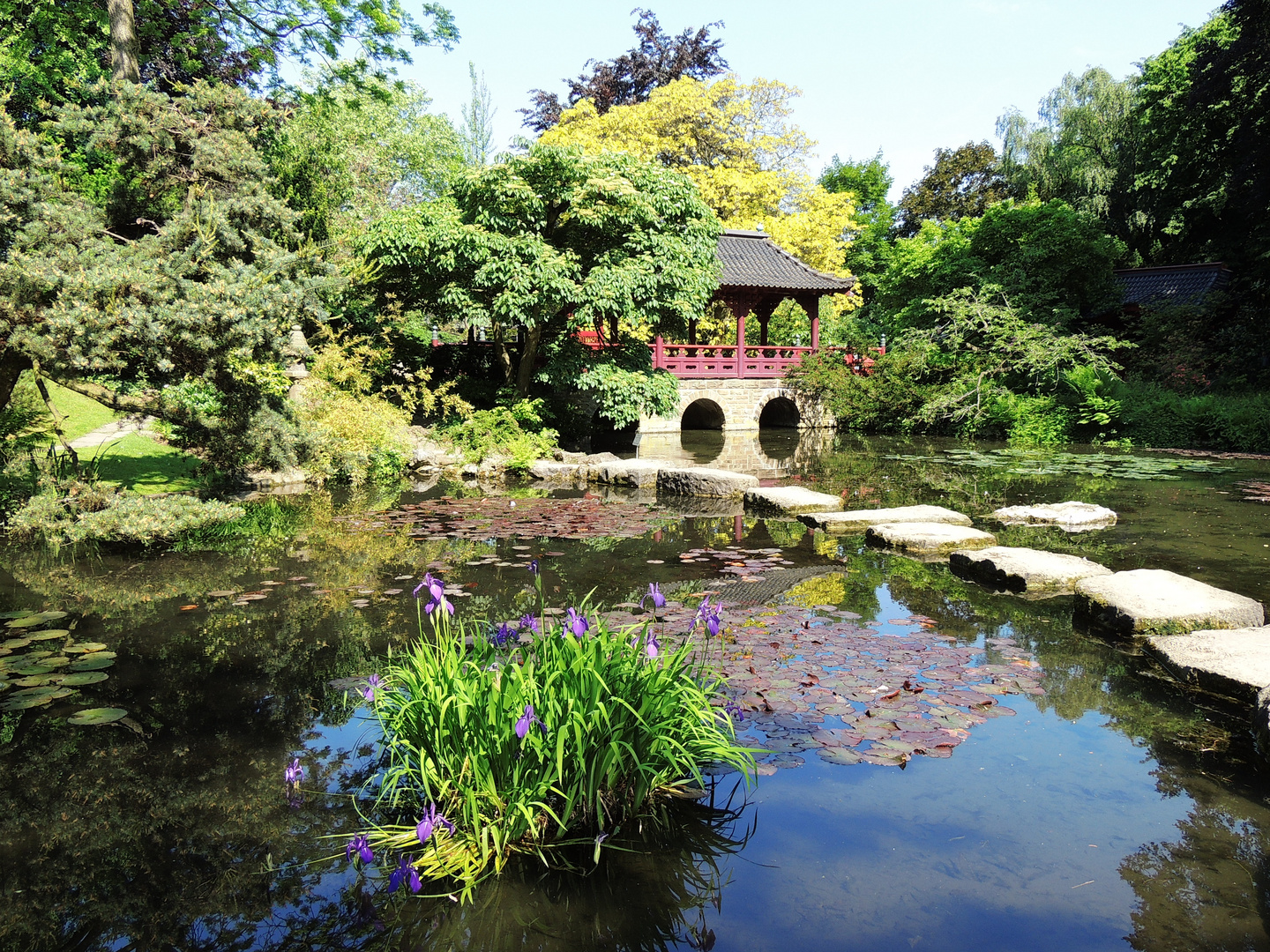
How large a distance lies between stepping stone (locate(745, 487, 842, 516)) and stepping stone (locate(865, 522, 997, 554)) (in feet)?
3.91

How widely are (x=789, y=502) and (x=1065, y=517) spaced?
2854 mm

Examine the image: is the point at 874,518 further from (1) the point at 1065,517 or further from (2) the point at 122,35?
(2) the point at 122,35

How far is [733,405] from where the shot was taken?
73.2 feet

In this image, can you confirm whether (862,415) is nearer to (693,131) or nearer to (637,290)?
(637,290)

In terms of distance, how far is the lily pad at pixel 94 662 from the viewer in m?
4.21

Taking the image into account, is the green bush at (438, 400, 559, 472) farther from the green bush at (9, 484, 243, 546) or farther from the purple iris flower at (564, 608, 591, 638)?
the purple iris flower at (564, 608, 591, 638)

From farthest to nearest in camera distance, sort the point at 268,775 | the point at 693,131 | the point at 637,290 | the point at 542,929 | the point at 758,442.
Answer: the point at 693,131 → the point at 758,442 → the point at 637,290 → the point at 268,775 → the point at 542,929

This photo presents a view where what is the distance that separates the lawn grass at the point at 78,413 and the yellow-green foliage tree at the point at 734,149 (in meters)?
15.7

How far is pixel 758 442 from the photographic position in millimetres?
19344

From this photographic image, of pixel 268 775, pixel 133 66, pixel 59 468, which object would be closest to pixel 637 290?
pixel 133 66

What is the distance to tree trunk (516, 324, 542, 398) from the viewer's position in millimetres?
15344

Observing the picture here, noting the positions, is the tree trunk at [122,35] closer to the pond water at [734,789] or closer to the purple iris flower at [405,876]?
the pond water at [734,789]

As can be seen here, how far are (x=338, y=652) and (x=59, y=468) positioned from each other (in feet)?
13.7

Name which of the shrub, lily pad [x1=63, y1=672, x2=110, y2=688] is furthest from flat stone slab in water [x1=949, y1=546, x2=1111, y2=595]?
the shrub
